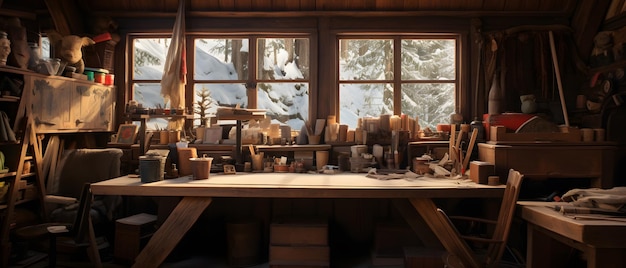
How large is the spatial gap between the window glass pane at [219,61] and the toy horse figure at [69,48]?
1.39m

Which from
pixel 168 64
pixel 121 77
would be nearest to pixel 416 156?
pixel 168 64

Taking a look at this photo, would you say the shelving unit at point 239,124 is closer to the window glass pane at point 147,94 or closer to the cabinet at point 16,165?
the window glass pane at point 147,94

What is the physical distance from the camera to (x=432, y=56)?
607cm

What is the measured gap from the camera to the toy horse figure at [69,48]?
17.7 feet

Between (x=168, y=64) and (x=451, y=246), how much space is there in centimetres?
402

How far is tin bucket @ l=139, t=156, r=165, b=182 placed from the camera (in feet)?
14.6

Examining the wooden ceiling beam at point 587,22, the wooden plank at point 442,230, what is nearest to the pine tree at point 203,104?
the wooden plank at point 442,230

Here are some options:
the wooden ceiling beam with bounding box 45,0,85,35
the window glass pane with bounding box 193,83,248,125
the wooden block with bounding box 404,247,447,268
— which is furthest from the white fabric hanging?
the wooden block with bounding box 404,247,447,268

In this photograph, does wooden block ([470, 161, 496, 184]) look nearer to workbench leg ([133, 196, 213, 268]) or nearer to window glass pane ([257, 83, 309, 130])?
window glass pane ([257, 83, 309, 130])

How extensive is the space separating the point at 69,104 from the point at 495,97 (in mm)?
5184

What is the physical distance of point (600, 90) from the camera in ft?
17.0

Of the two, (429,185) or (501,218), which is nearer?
(501,218)

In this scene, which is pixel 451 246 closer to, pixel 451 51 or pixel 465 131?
pixel 465 131

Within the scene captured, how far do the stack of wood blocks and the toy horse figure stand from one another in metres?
3.17
